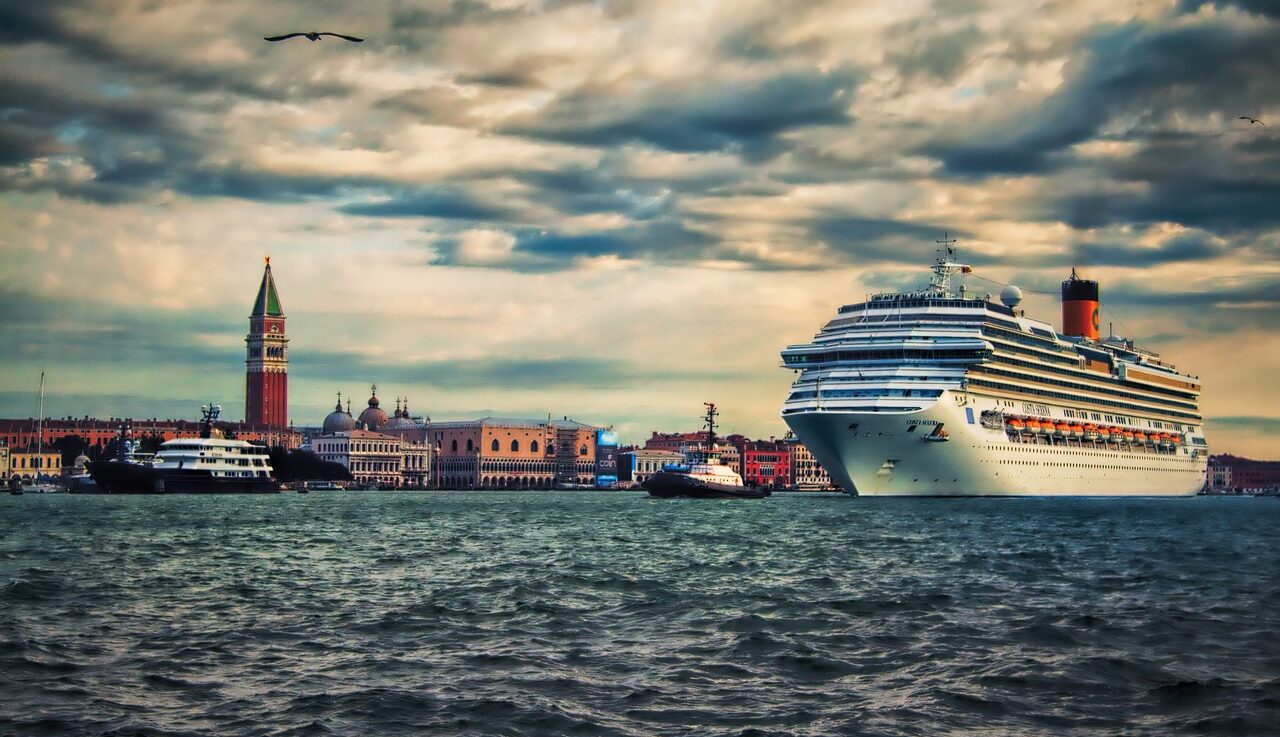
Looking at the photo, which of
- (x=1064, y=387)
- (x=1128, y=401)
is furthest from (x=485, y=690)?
(x=1128, y=401)

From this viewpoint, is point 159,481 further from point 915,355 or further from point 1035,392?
point 1035,392

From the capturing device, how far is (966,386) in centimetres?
9319

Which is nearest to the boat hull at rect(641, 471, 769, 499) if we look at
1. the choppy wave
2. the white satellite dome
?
the white satellite dome

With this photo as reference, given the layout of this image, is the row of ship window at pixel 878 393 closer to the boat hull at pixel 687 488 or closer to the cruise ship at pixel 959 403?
the cruise ship at pixel 959 403

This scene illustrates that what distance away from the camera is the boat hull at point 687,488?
135 m

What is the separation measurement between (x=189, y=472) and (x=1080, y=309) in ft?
300

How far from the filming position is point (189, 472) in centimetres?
14650

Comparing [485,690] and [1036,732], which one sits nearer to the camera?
[1036,732]

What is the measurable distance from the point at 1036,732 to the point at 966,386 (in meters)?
76.2

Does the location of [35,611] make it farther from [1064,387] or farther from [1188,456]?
[1188,456]

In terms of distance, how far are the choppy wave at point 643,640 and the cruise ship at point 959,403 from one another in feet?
123

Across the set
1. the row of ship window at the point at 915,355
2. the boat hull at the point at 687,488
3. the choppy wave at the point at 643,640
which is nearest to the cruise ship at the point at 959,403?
the row of ship window at the point at 915,355

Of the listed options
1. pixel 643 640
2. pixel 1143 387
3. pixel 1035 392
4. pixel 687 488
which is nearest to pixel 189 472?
pixel 687 488

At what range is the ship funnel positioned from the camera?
141625 mm
